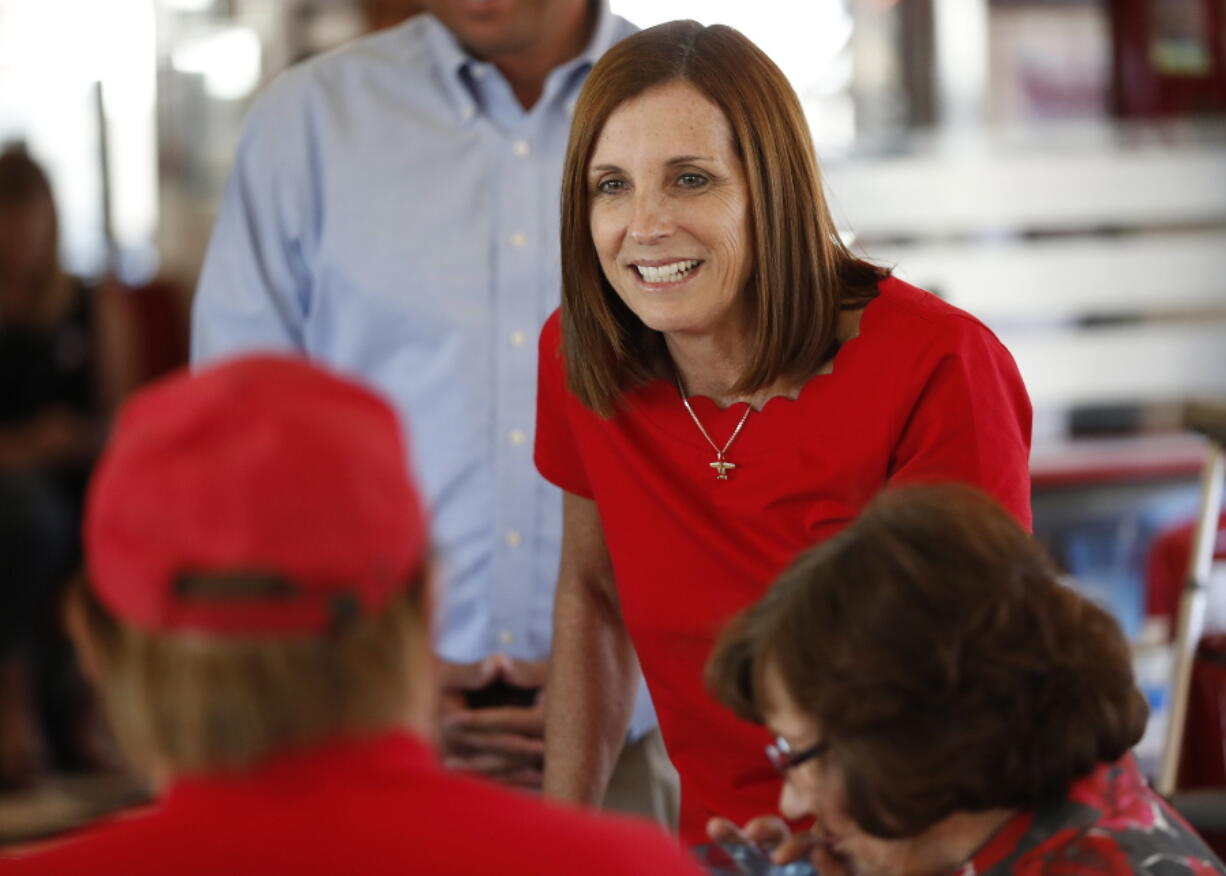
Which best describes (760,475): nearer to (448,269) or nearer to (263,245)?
(448,269)

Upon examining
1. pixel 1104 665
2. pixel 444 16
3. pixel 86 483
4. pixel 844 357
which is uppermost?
pixel 444 16

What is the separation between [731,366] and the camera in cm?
174

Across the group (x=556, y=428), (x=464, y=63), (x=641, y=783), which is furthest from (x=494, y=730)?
(x=464, y=63)

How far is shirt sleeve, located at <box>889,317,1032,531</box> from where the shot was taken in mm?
1576

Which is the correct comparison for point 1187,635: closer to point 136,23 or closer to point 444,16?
point 444,16

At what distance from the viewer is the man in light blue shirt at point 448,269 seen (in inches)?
86.4

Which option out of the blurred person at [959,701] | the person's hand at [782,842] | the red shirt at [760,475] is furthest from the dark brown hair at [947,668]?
the red shirt at [760,475]

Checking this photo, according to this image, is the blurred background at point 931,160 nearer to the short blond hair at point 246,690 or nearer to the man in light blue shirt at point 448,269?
the man in light blue shirt at point 448,269

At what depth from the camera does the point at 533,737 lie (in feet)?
6.83

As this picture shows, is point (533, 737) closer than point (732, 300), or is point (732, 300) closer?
point (732, 300)

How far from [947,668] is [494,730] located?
1021mm

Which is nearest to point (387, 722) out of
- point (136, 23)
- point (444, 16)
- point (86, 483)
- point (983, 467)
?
point (983, 467)

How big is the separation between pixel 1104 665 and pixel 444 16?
Answer: 1481 millimetres

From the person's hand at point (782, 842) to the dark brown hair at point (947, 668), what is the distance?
0.45 feet
